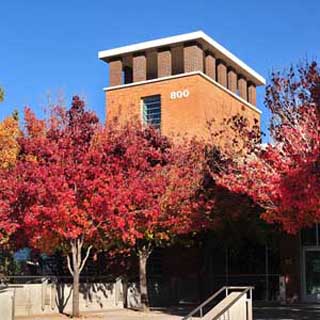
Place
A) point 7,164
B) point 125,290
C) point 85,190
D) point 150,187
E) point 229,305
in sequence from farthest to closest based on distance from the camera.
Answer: point 125,290, point 7,164, point 150,187, point 85,190, point 229,305

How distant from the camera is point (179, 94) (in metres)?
43.0

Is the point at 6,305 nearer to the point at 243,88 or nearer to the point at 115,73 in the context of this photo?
the point at 115,73

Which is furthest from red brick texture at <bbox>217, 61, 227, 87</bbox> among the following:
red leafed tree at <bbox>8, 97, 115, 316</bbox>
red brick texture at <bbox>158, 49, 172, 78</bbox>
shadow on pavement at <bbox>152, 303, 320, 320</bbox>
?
red leafed tree at <bbox>8, 97, 115, 316</bbox>

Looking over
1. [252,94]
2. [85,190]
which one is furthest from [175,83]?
[85,190]

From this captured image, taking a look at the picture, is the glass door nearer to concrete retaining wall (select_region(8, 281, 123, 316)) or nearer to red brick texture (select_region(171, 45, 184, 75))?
concrete retaining wall (select_region(8, 281, 123, 316))

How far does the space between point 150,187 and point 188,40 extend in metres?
20.2

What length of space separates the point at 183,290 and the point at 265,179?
14.7 m

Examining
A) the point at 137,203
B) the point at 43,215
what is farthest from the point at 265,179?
the point at 43,215

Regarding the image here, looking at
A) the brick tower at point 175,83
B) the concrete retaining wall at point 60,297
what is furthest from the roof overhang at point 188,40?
the concrete retaining wall at point 60,297

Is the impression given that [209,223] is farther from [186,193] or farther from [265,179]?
[265,179]

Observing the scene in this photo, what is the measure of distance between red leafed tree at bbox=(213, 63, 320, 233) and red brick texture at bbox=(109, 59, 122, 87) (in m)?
25.7

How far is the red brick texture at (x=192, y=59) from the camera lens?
43156 mm

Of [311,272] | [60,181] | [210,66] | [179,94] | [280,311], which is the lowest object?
[280,311]

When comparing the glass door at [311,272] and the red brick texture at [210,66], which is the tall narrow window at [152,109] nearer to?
the red brick texture at [210,66]
